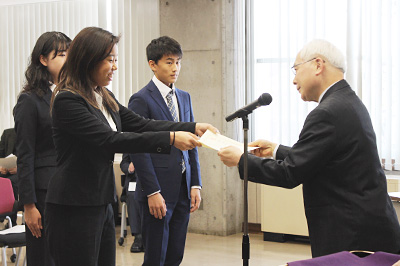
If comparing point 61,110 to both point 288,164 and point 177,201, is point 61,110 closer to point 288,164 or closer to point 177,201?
point 288,164

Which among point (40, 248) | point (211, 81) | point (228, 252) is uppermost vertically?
point (211, 81)

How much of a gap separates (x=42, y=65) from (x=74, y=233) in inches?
43.9

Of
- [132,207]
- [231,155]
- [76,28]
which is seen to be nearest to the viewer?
[231,155]

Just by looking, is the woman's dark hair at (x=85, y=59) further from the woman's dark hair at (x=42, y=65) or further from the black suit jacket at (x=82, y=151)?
the woman's dark hair at (x=42, y=65)

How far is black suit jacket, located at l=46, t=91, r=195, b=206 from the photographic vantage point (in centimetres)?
240

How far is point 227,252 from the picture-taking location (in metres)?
5.85

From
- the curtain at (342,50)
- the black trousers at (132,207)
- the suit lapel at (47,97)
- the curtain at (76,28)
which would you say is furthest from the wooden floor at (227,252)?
the suit lapel at (47,97)

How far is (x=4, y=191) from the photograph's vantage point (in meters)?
4.79

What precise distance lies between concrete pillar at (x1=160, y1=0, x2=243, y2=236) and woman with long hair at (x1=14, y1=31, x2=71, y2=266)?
3.66 m

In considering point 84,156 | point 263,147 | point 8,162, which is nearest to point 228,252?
point 263,147

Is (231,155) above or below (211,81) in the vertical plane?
below

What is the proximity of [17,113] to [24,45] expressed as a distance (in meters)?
6.08

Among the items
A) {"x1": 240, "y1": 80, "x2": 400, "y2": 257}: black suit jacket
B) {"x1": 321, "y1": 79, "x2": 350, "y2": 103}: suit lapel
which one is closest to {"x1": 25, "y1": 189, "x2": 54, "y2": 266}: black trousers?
{"x1": 240, "y1": 80, "x2": 400, "y2": 257}: black suit jacket

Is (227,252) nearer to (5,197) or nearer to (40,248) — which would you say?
(5,197)
